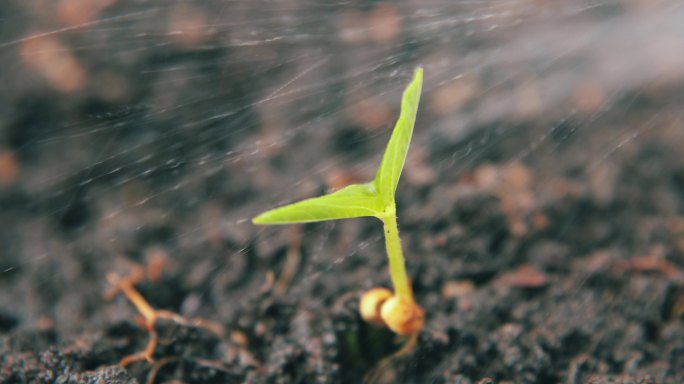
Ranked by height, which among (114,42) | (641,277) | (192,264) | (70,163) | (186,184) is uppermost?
(114,42)

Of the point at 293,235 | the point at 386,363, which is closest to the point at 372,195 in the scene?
the point at 386,363

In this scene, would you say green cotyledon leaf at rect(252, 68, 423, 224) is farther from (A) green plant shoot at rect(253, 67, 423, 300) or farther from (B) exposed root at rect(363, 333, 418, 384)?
(B) exposed root at rect(363, 333, 418, 384)

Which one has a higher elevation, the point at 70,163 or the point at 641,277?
the point at 70,163

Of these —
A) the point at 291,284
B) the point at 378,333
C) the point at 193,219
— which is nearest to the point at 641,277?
the point at 378,333

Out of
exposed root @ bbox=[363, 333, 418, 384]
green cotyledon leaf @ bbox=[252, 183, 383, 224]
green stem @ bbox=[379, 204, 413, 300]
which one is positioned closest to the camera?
green cotyledon leaf @ bbox=[252, 183, 383, 224]

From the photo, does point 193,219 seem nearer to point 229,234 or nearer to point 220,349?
point 229,234

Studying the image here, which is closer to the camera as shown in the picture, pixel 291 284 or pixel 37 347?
pixel 37 347

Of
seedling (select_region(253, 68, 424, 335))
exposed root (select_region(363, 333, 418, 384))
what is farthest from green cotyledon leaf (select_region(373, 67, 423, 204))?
exposed root (select_region(363, 333, 418, 384))
